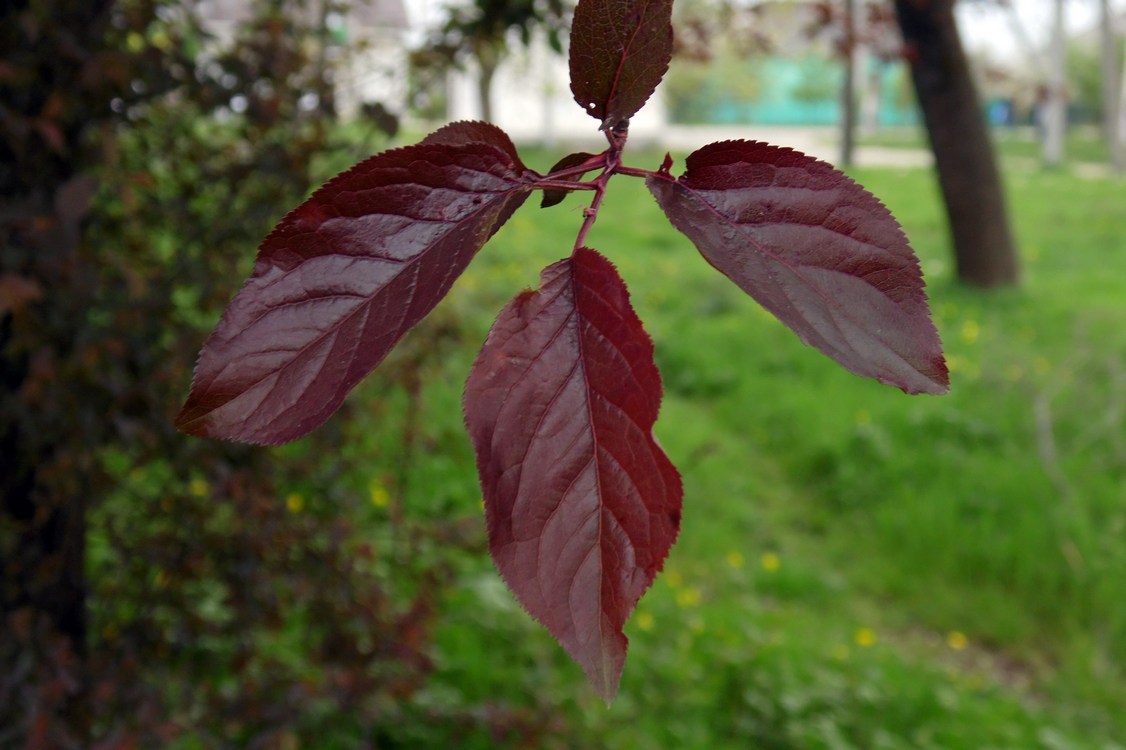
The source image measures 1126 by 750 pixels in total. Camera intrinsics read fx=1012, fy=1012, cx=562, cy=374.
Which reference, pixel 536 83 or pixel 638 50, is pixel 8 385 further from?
pixel 536 83

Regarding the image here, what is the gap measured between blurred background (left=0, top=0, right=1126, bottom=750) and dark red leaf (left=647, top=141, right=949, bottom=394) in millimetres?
70

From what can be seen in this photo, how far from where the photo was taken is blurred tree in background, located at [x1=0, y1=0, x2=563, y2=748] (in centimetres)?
166

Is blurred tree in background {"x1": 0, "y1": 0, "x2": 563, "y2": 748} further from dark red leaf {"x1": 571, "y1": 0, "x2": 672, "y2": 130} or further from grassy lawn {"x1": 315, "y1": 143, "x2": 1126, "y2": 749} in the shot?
dark red leaf {"x1": 571, "y1": 0, "x2": 672, "y2": 130}

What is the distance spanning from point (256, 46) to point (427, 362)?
0.96 meters

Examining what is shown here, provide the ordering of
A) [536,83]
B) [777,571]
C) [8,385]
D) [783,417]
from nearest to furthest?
[8,385] < [777,571] < [783,417] < [536,83]

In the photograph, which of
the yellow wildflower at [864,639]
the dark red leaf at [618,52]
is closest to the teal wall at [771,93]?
the yellow wildflower at [864,639]

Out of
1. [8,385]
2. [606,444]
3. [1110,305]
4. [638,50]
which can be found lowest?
[1110,305]

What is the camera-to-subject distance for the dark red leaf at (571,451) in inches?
14.3

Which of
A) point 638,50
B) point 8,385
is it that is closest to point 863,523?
point 8,385

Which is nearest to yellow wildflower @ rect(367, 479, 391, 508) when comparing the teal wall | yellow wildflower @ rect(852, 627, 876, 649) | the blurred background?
the blurred background

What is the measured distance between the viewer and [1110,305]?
596 cm

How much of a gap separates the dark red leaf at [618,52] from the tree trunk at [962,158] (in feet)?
19.6

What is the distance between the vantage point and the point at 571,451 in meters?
0.37

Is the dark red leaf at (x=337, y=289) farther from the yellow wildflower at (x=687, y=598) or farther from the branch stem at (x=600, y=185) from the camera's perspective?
the yellow wildflower at (x=687, y=598)
